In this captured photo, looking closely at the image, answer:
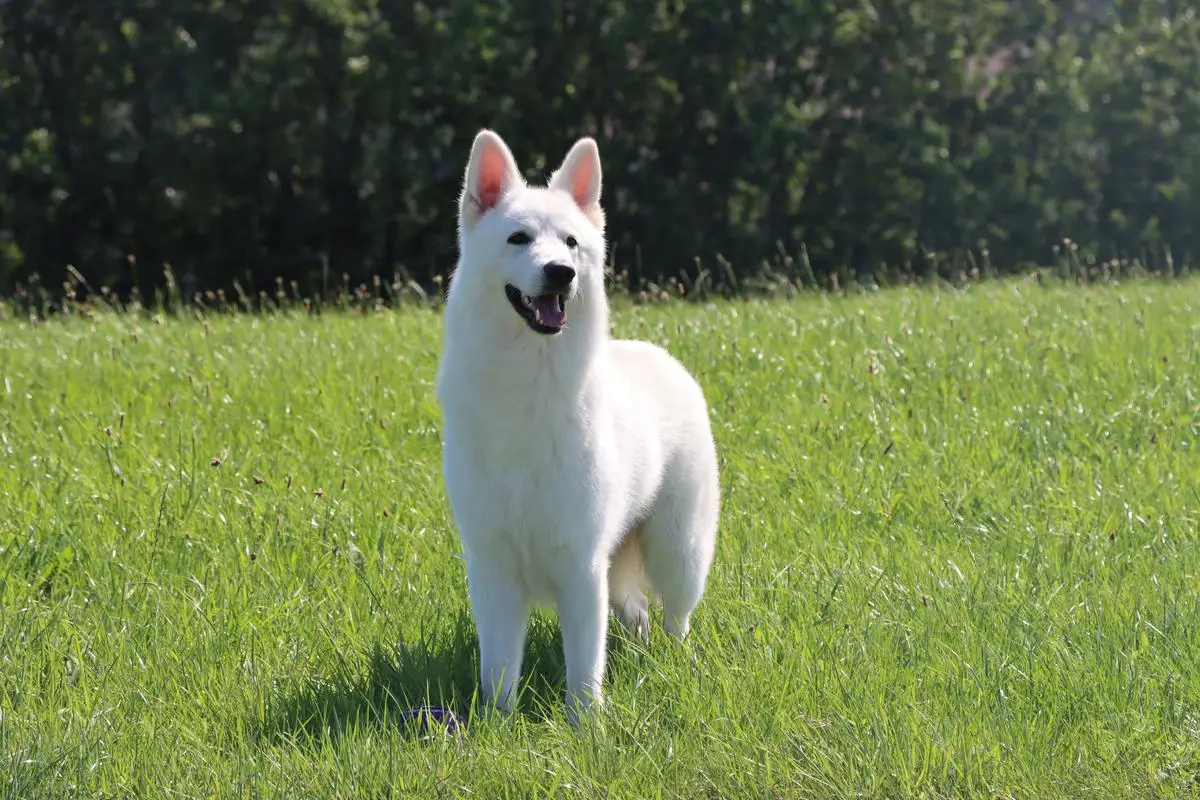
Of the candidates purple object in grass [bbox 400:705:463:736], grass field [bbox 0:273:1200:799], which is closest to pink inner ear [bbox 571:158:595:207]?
grass field [bbox 0:273:1200:799]

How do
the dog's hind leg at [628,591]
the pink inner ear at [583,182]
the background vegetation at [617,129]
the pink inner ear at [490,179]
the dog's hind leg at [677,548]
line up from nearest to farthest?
the pink inner ear at [490,179] < the pink inner ear at [583,182] < the dog's hind leg at [677,548] < the dog's hind leg at [628,591] < the background vegetation at [617,129]

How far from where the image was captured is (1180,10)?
12445 millimetres

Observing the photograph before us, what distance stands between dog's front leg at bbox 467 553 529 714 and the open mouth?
71 cm

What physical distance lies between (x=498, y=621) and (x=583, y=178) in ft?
4.42

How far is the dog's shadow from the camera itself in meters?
3.92

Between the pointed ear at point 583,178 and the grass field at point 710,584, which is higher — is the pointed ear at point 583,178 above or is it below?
above

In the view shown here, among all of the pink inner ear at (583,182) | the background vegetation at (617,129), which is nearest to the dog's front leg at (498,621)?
the pink inner ear at (583,182)

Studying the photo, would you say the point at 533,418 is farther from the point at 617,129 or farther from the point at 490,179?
the point at 617,129

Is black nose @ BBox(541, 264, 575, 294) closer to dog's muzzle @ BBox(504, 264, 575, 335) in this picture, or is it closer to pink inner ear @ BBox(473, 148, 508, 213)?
dog's muzzle @ BBox(504, 264, 575, 335)

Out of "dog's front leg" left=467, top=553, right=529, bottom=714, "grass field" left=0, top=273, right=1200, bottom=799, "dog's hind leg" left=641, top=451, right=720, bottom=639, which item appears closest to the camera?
"grass field" left=0, top=273, right=1200, bottom=799

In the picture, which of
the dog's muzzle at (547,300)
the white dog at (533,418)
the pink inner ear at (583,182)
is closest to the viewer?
the dog's muzzle at (547,300)

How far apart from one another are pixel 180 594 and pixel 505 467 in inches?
63.1

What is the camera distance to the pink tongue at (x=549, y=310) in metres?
3.77

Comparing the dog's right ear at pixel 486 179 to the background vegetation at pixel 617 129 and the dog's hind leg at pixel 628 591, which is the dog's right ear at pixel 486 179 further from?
the background vegetation at pixel 617 129
